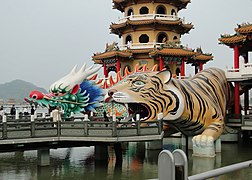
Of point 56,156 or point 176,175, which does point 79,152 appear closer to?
point 56,156

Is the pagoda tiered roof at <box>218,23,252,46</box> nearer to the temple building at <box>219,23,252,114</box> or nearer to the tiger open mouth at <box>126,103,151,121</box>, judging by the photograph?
the temple building at <box>219,23,252,114</box>

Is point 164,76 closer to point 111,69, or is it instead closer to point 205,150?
point 205,150

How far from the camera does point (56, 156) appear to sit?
49.5 ft

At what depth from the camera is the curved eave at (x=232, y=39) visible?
16.7 m

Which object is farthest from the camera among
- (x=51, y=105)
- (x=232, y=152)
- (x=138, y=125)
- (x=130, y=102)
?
(x=51, y=105)

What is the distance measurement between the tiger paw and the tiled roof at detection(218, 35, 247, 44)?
535 centimetres

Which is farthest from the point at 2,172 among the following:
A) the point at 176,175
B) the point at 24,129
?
the point at 176,175

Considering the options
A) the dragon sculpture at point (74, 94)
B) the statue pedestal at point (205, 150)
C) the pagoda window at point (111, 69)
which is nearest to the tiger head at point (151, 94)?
the statue pedestal at point (205, 150)

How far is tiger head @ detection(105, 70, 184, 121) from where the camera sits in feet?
44.0

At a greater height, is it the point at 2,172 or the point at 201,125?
the point at 201,125

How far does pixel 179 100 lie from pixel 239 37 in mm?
5170

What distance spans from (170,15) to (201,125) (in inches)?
437

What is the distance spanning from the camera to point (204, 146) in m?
14.1

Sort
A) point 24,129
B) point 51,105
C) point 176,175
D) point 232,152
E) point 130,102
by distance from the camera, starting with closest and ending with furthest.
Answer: point 176,175 < point 24,129 < point 130,102 < point 232,152 < point 51,105
